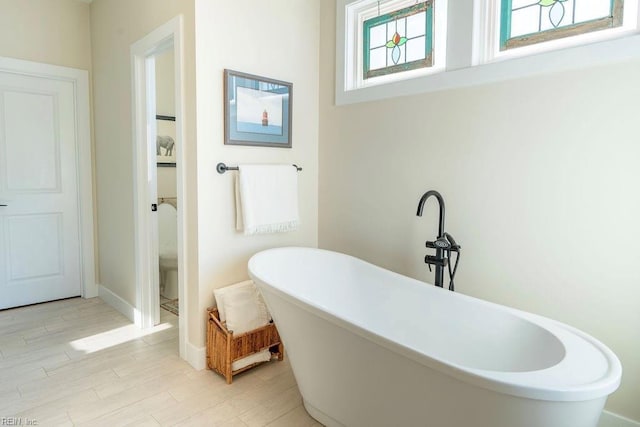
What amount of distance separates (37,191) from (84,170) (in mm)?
387

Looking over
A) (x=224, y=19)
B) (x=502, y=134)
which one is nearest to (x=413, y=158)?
(x=502, y=134)

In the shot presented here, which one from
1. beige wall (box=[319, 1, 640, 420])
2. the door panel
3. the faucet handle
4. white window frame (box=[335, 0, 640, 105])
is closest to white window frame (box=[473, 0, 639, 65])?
white window frame (box=[335, 0, 640, 105])

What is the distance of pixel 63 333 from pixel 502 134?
3.10m

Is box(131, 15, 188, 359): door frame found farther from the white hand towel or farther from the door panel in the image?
the door panel

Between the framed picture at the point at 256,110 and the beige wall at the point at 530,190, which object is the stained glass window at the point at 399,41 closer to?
the beige wall at the point at 530,190

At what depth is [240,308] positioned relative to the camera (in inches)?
85.5

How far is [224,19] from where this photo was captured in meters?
2.21

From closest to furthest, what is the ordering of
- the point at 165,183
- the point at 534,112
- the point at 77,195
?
the point at 534,112 < the point at 77,195 < the point at 165,183

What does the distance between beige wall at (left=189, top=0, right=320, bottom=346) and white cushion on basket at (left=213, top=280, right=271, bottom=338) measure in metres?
0.14

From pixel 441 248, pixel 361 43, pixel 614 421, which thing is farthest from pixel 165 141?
pixel 614 421

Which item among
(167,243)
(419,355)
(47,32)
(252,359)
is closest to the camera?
(419,355)

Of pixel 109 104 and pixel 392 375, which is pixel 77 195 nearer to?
pixel 109 104

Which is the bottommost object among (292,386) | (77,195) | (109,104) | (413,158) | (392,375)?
(292,386)

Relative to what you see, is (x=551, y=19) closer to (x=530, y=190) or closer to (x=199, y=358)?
(x=530, y=190)
